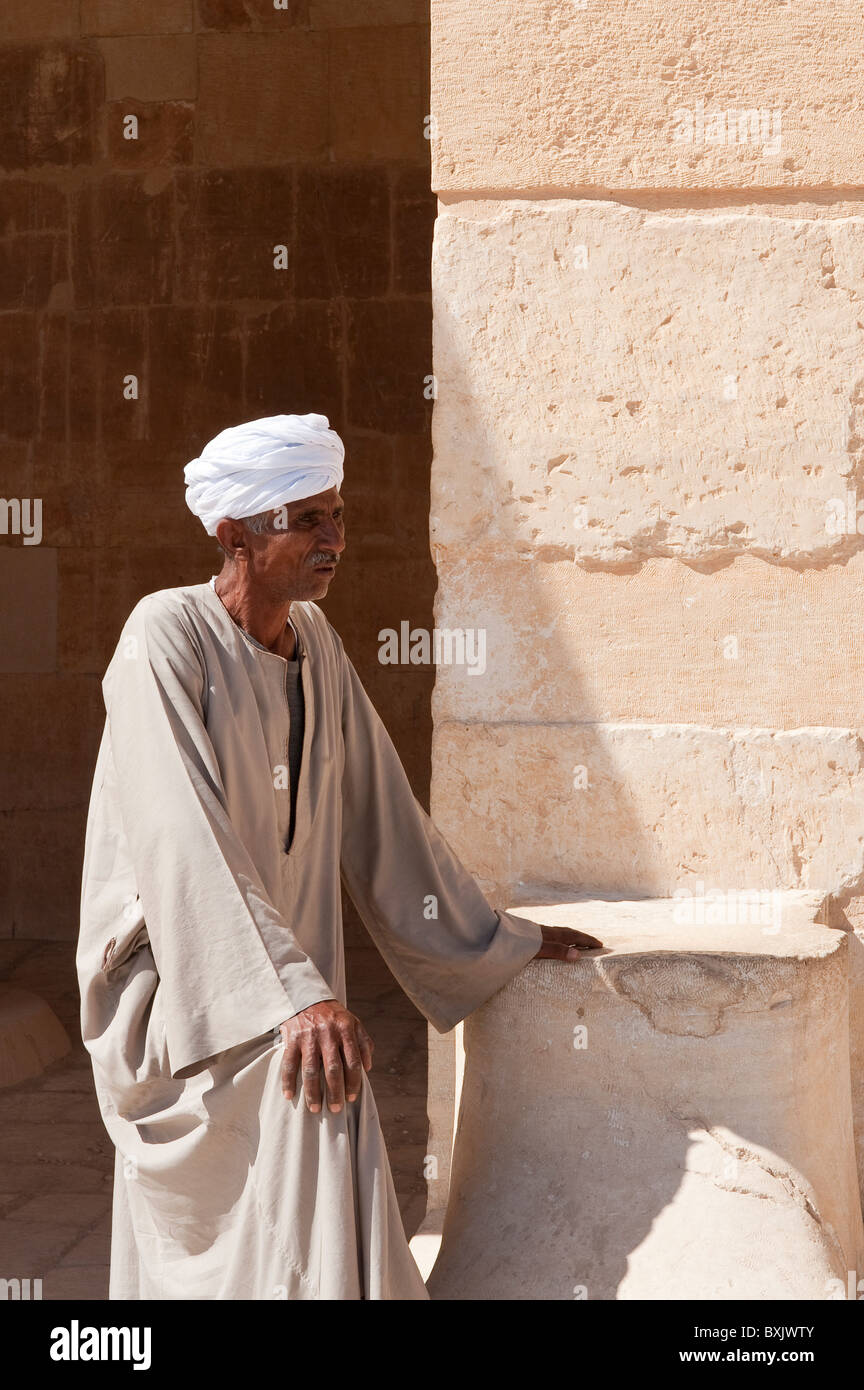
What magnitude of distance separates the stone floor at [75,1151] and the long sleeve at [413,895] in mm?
1720

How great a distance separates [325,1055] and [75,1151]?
3206 mm

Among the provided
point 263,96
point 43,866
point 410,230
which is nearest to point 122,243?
point 263,96

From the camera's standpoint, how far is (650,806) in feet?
10.5

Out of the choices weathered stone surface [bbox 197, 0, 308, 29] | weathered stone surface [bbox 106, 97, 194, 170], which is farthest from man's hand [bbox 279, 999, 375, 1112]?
weathered stone surface [bbox 197, 0, 308, 29]

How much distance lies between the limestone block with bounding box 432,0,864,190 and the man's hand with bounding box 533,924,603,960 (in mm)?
1501

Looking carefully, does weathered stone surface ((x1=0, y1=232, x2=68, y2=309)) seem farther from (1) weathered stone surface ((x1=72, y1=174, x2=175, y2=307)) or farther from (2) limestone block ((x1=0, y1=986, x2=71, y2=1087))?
(2) limestone block ((x1=0, y1=986, x2=71, y2=1087))

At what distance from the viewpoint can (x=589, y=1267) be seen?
2604 mm

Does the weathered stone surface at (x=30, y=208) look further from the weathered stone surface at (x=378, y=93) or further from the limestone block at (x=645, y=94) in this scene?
the limestone block at (x=645, y=94)

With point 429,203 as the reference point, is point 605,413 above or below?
below

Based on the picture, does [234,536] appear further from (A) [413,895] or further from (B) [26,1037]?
(B) [26,1037]

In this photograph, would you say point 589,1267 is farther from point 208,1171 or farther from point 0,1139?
point 0,1139

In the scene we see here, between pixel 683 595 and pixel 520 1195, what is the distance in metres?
1.22

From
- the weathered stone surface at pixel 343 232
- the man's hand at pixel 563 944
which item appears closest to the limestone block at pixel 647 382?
the man's hand at pixel 563 944
